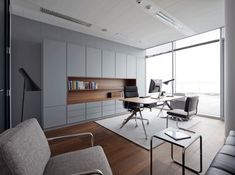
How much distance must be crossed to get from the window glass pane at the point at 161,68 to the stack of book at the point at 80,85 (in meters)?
2.74

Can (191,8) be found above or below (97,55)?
above

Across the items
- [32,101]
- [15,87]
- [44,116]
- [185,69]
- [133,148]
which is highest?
[185,69]

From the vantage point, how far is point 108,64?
435 centimetres

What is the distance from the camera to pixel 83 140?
2586 millimetres

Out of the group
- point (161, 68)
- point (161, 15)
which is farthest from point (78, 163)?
point (161, 68)

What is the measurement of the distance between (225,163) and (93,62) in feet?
12.1

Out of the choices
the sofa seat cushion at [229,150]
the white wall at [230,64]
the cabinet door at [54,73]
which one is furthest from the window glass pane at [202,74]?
the cabinet door at [54,73]

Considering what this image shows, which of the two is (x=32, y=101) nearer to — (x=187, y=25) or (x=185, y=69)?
(x=187, y=25)

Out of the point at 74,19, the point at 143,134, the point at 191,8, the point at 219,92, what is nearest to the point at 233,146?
the point at 143,134

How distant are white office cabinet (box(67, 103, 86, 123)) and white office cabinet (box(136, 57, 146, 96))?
8.69ft

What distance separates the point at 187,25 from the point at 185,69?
1.73m

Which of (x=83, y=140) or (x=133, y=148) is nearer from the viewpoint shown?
(x=133, y=148)

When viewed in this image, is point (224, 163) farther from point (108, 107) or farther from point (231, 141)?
point (108, 107)

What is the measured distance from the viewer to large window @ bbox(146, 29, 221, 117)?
13.0 feet
